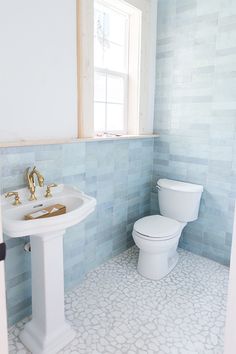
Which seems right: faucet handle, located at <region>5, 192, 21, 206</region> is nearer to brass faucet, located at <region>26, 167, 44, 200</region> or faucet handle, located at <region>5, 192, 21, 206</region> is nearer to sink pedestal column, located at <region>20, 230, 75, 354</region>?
brass faucet, located at <region>26, 167, 44, 200</region>

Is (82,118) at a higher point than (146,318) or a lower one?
higher

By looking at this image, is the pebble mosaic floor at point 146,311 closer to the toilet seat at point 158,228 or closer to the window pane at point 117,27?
the toilet seat at point 158,228

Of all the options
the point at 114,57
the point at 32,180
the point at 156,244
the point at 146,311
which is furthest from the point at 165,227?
the point at 114,57

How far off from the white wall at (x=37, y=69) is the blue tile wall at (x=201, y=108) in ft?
3.51

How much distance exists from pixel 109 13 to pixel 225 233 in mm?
2199

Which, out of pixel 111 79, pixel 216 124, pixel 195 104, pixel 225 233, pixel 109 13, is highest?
pixel 109 13

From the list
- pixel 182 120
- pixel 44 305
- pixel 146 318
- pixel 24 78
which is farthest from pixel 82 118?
pixel 146 318

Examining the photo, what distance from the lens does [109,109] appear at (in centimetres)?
255

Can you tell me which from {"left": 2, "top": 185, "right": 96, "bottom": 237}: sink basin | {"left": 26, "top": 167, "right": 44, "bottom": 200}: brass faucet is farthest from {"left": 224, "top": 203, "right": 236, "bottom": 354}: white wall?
{"left": 26, "top": 167, "right": 44, "bottom": 200}: brass faucet

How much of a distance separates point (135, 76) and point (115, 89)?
0.23 metres

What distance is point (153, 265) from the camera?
2291mm

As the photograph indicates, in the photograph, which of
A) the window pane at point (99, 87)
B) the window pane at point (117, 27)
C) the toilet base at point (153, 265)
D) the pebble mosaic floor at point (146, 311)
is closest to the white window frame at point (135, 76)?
the window pane at point (117, 27)

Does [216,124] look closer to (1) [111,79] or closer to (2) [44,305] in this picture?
(1) [111,79]

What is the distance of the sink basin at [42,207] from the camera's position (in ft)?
4.32
